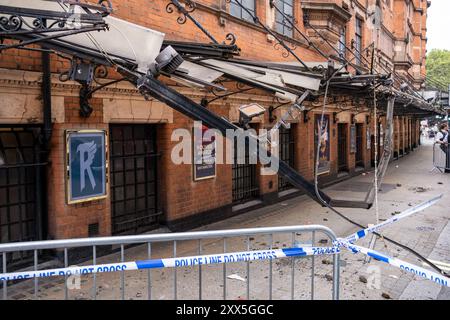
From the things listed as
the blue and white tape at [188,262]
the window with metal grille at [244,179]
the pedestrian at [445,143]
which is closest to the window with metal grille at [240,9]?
the window with metal grille at [244,179]

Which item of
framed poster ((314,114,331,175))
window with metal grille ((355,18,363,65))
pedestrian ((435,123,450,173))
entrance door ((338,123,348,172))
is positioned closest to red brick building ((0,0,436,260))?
framed poster ((314,114,331,175))

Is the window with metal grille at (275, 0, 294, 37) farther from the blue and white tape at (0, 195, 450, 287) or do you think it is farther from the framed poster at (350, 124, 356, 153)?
the blue and white tape at (0, 195, 450, 287)

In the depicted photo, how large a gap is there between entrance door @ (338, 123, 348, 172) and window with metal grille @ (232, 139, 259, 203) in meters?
7.78

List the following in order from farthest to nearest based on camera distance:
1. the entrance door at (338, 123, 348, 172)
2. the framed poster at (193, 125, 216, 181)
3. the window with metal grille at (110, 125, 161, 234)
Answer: the entrance door at (338, 123, 348, 172), the framed poster at (193, 125, 216, 181), the window with metal grille at (110, 125, 161, 234)

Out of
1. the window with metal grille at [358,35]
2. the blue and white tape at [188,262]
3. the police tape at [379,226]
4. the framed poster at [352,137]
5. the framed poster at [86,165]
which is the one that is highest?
the window with metal grille at [358,35]

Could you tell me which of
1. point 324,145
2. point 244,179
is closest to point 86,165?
point 244,179

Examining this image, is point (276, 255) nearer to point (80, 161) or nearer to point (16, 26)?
point (16, 26)

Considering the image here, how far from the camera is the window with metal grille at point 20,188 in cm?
578

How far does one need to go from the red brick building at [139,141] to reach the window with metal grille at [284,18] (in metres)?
0.03

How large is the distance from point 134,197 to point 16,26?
4145mm

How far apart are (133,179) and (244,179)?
3.93 m

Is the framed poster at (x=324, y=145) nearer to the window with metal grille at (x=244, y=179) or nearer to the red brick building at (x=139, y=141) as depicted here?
the red brick building at (x=139, y=141)

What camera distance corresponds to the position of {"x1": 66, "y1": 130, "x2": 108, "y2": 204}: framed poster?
6.23 meters
